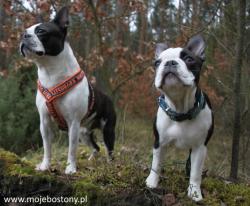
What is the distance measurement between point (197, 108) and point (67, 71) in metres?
1.31

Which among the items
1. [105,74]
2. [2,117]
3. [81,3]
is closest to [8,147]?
[2,117]

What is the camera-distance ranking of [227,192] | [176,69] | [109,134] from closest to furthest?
[176,69] < [227,192] < [109,134]

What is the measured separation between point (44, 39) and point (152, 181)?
1.52 metres

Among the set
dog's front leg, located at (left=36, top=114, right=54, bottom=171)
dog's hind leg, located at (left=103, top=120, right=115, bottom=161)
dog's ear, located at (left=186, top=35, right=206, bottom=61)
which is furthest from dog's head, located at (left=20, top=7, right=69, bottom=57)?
dog's hind leg, located at (left=103, top=120, right=115, bottom=161)

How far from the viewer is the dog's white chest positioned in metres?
3.55

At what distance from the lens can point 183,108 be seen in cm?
350

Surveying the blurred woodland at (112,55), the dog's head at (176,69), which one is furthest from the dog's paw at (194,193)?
the blurred woodland at (112,55)

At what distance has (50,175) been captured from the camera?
13.3 feet

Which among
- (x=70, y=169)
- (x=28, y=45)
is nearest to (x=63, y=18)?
(x=28, y=45)

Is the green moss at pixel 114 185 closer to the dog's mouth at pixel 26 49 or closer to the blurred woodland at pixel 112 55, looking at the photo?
the dog's mouth at pixel 26 49

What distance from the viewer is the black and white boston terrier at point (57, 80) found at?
3896 mm

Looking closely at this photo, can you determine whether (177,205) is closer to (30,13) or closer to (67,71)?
(67,71)

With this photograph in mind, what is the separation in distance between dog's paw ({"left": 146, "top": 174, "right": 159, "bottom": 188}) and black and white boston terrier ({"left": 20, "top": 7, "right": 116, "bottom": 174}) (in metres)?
0.85

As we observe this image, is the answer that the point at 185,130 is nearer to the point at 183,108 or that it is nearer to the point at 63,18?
the point at 183,108
